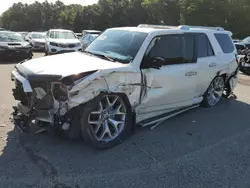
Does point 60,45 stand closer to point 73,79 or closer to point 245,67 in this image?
point 245,67

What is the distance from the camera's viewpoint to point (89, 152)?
4.28 meters

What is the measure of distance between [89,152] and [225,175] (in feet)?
6.04

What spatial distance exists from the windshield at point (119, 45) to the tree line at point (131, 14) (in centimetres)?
4971

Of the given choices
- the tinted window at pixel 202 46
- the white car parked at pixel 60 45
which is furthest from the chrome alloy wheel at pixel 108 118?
the white car parked at pixel 60 45

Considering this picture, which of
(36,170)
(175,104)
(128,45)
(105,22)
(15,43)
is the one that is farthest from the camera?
(105,22)

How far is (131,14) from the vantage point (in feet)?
245

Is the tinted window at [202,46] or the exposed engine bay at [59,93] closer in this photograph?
the exposed engine bay at [59,93]

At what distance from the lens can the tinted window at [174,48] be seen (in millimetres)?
5121

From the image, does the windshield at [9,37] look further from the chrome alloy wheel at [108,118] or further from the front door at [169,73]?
the chrome alloy wheel at [108,118]

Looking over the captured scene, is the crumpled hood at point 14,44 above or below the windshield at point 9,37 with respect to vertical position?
below

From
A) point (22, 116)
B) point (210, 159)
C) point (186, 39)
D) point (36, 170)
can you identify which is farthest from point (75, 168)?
point (186, 39)

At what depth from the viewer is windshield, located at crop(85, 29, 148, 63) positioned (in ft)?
15.9

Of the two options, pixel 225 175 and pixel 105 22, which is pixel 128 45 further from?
pixel 105 22

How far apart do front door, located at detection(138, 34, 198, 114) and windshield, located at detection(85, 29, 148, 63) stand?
0.23 meters
